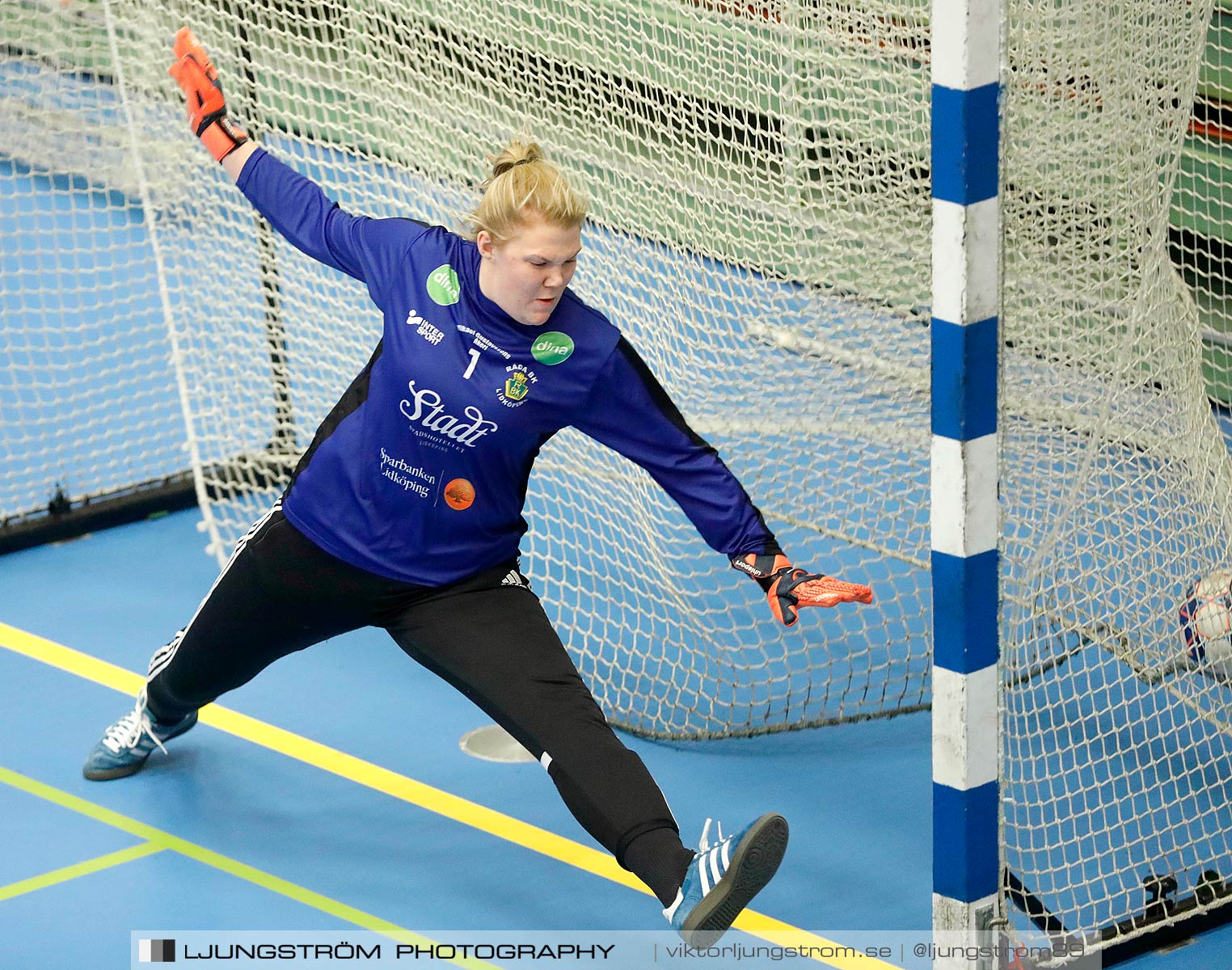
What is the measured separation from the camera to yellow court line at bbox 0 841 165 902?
423cm

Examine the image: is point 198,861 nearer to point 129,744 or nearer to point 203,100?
point 129,744

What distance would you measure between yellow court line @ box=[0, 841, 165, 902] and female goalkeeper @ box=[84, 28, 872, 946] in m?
0.67

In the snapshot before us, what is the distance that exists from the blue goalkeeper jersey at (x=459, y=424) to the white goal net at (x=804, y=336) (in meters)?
0.90

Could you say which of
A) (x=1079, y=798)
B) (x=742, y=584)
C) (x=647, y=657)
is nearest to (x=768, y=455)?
(x=742, y=584)

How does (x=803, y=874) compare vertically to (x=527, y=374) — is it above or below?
below

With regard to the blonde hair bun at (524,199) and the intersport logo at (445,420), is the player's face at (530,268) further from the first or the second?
the intersport logo at (445,420)

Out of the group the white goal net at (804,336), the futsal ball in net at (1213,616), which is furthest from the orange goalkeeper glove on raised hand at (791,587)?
the futsal ball in net at (1213,616)

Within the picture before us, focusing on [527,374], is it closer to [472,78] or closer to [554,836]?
[554,836]

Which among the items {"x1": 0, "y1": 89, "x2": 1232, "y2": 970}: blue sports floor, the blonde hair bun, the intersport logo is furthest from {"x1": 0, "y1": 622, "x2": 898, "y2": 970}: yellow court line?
the blonde hair bun

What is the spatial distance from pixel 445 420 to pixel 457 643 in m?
0.50

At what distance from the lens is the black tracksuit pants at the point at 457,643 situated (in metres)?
3.71

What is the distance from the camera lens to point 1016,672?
487 cm

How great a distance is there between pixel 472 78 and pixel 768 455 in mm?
1585

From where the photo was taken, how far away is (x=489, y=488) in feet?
12.8
